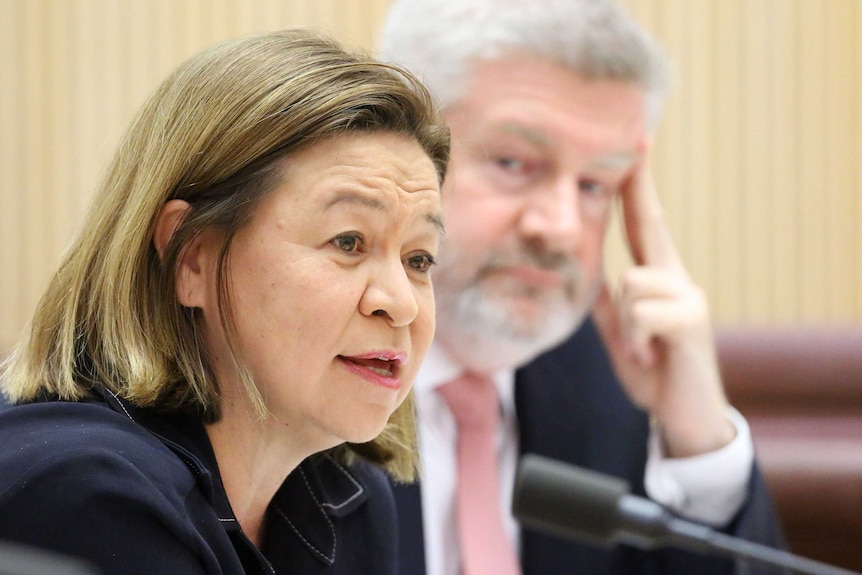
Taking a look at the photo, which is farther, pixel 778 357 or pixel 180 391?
pixel 778 357

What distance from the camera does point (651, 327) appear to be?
2.30m

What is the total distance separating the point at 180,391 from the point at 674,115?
267 centimetres

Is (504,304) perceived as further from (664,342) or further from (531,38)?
(531,38)

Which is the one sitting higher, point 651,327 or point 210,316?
point 210,316

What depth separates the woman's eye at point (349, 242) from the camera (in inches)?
52.4

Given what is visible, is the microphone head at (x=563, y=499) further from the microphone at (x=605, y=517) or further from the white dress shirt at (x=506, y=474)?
the white dress shirt at (x=506, y=474)

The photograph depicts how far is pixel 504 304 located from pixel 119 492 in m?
1.18

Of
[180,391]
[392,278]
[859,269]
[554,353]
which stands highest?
[392,278]

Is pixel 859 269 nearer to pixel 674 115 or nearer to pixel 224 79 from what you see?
pixel 674 115

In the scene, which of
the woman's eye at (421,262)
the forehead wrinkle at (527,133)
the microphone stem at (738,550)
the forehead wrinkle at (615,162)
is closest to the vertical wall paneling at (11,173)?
the forehead wrinkle at (527,133)

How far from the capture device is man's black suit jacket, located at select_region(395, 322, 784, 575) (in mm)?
2209

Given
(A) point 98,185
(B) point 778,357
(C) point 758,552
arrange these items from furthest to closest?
(B) point 778,357 → (A) point 98,185 → (C) point 758,552

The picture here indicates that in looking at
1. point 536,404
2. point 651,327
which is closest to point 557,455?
point 536,404

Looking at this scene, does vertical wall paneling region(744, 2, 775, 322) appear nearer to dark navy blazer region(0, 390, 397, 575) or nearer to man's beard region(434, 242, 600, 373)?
man's beard region(434, 242, 600, 373)
